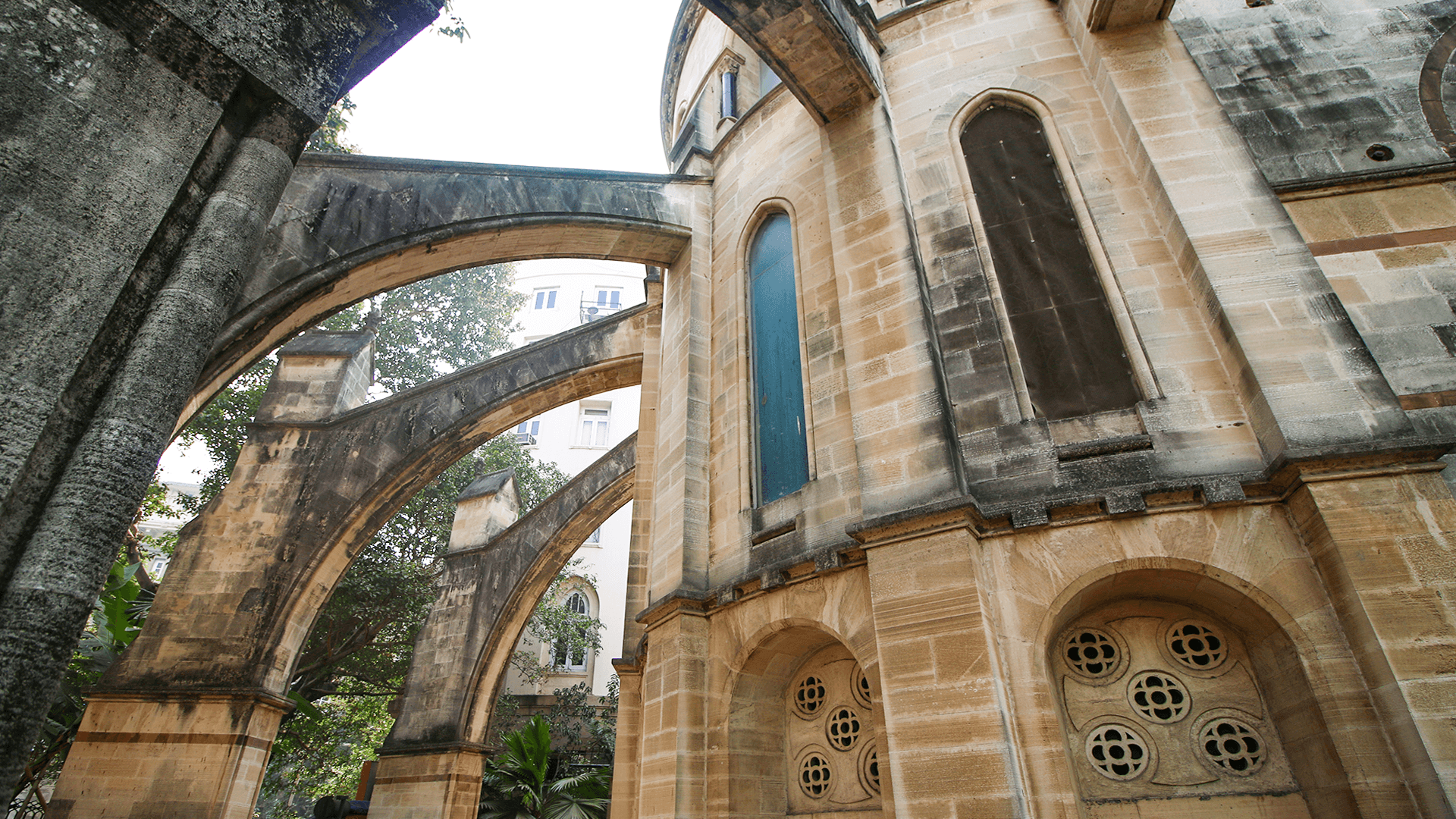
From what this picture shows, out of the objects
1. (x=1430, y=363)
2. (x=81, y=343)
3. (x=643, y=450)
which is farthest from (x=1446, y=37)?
(x=81, y=343)

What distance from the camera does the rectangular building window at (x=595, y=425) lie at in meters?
27.4

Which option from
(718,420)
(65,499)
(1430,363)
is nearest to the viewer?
(65,499)

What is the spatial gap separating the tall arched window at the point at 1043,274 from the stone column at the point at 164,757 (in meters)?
8.54

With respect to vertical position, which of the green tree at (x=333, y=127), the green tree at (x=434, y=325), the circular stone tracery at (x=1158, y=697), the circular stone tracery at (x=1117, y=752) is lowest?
the circular stone tracery at (x=1117, y=752)

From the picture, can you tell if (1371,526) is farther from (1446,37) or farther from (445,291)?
(445,291)

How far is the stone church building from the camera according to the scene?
7.09 ft

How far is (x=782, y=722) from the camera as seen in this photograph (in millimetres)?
5766

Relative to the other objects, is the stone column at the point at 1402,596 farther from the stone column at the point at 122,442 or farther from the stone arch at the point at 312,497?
the stone arch at the point at 312,497

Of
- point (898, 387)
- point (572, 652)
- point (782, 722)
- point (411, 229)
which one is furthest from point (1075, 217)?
point (572, 652)

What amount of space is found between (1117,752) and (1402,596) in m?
1.70

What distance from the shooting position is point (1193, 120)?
5.59 m

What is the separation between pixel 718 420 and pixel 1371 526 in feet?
16.0

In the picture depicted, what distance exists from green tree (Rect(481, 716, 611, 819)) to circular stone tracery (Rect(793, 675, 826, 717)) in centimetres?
801

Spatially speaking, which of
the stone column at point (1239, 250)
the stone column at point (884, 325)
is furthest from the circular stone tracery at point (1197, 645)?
the stone column at point (884, 325)
